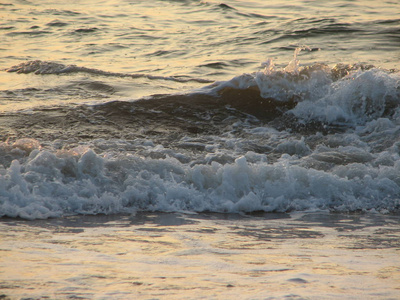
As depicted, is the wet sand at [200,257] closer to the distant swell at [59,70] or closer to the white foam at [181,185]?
the white foam at [181,185]

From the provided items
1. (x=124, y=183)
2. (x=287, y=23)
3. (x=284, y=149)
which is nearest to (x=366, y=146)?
(x=284, y=149)

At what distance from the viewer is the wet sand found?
113 inches

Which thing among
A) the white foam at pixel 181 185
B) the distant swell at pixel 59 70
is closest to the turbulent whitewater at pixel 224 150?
the white foam at pixel 181 185

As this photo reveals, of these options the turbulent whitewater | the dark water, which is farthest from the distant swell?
the turbulent whitewater

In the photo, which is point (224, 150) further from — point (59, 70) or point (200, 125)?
point (59, 70)

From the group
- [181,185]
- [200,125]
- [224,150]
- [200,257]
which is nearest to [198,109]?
[200,125]

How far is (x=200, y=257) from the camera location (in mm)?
3484

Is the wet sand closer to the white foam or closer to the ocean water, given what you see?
the ocean water

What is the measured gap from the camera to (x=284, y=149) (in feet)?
22.0

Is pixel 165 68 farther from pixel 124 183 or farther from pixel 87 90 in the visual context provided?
pixel 124 183

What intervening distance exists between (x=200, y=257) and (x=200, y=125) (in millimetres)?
4421

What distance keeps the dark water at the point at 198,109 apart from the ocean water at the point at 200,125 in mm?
22

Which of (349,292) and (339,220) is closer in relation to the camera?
(349,292)

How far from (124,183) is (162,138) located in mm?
1988
